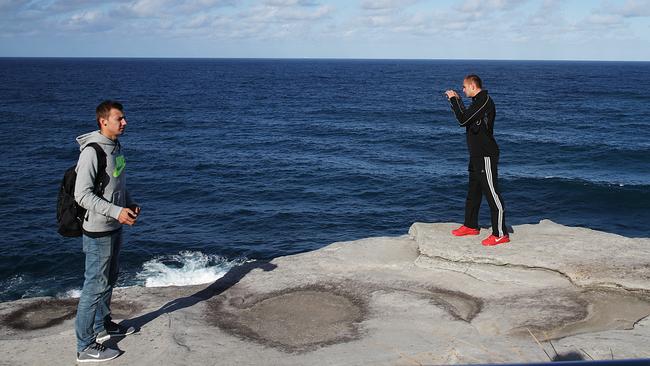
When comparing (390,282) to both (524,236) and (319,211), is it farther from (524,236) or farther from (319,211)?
(319,211)

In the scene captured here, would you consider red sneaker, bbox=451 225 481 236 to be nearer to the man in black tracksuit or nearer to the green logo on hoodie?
the man in black tracksuit

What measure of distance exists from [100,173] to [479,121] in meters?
5.77

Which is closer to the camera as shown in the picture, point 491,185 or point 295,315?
point 295,315

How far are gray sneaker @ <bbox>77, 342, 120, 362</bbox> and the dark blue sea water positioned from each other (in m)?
10.0

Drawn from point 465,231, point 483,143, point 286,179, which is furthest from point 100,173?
point 286,179

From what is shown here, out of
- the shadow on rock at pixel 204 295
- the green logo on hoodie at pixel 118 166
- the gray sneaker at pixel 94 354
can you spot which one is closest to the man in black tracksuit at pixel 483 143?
the shadow on rock at pixel 204 295

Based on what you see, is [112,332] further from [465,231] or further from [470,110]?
[470,110]

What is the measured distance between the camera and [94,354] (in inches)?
265

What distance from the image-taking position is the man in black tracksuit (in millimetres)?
9516

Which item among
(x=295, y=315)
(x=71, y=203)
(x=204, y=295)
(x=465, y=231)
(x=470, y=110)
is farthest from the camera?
(x=465, y=231)

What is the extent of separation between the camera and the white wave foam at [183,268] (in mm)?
17208

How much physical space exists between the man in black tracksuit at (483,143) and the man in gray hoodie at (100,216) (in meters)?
5.27

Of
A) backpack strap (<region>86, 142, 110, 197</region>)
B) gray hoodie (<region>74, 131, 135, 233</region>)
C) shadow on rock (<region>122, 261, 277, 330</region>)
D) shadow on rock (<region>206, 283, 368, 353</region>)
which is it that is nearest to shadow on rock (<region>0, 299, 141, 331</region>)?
shadow on rock (<region>122, 261, 277, 330</region>)

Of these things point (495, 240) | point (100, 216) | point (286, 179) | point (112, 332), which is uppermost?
point (100, 216)
